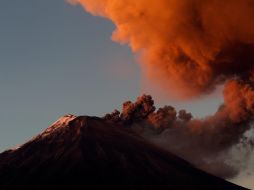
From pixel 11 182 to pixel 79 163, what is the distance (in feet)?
41.4

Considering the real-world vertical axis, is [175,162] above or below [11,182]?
above

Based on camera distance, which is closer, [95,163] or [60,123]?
[95,163]

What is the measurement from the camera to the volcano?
327 ft

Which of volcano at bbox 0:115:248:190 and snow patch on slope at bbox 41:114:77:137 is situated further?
snow patch on slope at bbox 41:114:77:137

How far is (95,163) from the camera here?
10619 cm

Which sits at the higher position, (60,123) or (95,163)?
(60,123)

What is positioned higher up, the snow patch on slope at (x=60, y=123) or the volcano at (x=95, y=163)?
the snow patch on slope at (x=60, y=123)

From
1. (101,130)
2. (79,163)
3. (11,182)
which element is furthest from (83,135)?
(11,182)

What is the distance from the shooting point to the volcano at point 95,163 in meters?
99.7

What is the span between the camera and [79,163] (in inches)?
4198

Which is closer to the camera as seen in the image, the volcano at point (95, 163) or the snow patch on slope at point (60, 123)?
the volcano at point (95, 163)

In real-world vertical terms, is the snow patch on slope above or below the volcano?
above

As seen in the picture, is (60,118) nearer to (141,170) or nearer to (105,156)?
(105,156)

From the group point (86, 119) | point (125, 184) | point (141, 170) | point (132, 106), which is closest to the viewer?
point (125, 184)
